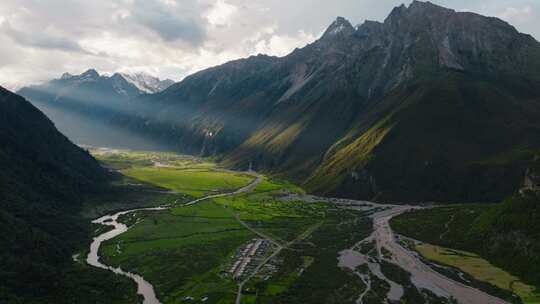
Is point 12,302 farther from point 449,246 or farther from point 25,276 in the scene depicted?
point 449,246

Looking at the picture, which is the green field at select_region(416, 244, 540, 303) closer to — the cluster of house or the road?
the road

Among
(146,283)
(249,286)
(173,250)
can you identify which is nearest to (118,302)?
(146,283)

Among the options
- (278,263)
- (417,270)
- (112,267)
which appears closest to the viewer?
(417,270)

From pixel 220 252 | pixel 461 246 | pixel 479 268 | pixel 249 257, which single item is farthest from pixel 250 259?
pixel 461 246

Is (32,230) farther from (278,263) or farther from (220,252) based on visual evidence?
(278,263)

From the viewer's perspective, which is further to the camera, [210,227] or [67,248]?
[210,227]

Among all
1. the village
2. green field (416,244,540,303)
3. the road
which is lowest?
the village

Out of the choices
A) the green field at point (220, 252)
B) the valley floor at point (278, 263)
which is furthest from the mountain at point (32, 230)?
the green field at point (220, 252)

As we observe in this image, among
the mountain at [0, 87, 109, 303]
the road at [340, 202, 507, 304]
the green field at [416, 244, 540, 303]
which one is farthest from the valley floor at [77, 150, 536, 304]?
the mountain at [0, 87, 109, 303]

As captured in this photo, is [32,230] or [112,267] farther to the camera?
[112,267]
